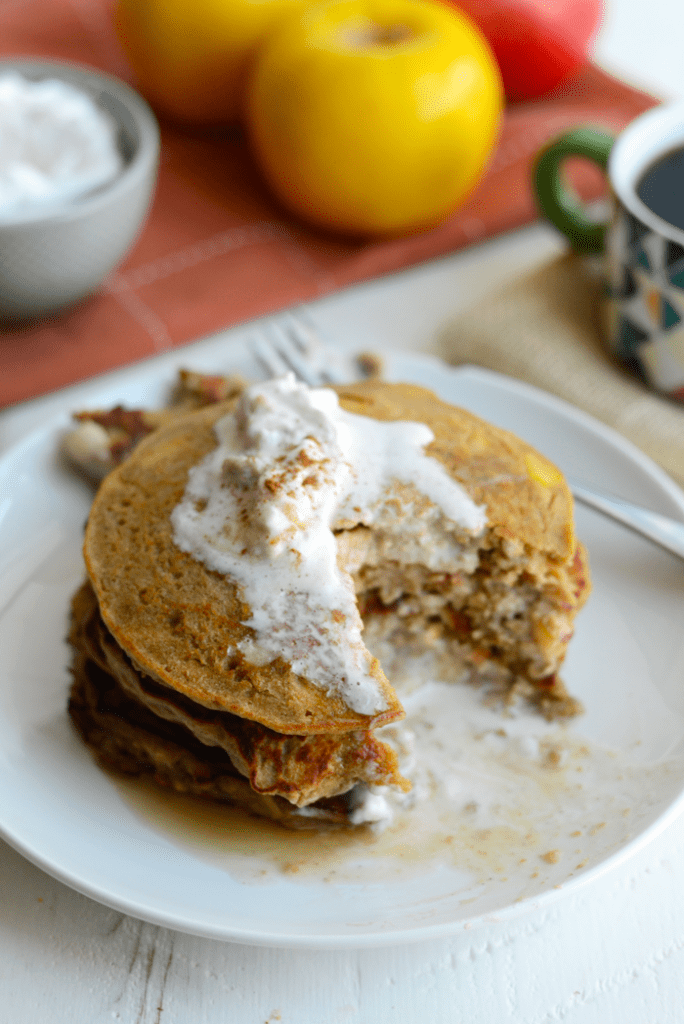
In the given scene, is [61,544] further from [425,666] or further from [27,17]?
[27,17]

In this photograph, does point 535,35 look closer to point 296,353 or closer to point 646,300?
point 646,300

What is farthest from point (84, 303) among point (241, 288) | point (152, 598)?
point (152, 598)

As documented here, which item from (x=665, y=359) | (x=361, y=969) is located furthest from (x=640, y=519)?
(x=361, y=969)

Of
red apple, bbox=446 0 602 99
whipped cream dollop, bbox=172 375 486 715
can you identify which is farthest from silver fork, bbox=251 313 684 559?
red apple, bbox=446 0 602 99

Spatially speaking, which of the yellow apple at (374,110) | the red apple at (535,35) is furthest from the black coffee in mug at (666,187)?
the red apple at (535,35)

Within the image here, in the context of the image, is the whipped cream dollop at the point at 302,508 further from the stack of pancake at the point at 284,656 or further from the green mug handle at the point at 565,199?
the green mug handle at the point at 565,199

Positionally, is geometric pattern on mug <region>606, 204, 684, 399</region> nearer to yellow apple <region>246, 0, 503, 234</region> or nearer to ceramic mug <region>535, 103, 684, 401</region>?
ceramic mug <region>535, 103, 684, 401</region>
